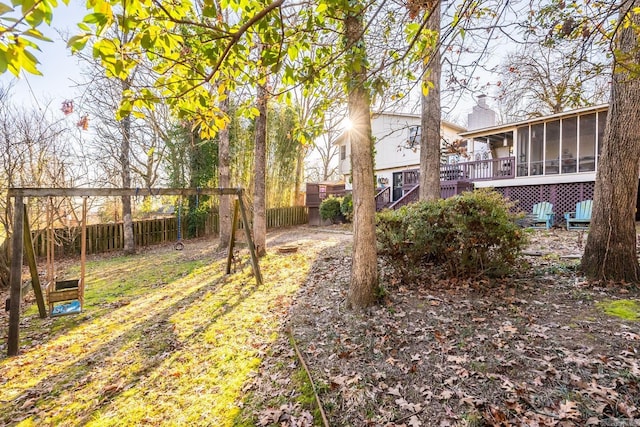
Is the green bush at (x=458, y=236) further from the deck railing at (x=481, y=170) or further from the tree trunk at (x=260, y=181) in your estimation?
the deck railing at (x=481, y=170)

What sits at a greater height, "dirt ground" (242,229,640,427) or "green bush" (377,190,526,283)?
"green bush" (377,190,526,283)

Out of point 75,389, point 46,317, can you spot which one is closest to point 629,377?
point 75,389

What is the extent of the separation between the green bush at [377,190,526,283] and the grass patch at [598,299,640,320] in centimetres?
118

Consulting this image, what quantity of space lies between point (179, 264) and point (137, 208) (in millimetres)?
8132

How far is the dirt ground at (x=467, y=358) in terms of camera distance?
2.50 m

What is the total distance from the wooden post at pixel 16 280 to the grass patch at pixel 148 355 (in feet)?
0.65

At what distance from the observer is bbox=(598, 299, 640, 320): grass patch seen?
361 cm

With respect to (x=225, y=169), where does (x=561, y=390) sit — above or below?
below

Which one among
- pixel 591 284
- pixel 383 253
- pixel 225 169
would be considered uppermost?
pixel 225 169

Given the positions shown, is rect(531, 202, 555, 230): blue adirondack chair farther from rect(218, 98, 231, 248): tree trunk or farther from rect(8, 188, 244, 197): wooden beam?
rect(8, 188, 244, 197): wooden beam

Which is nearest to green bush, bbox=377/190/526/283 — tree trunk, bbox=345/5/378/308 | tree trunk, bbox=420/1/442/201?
tree trunk, bbox=345/5/378/308

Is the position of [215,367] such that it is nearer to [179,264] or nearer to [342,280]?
[342,280]

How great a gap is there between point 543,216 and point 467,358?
450 inches

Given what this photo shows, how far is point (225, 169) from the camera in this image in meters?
10.6
